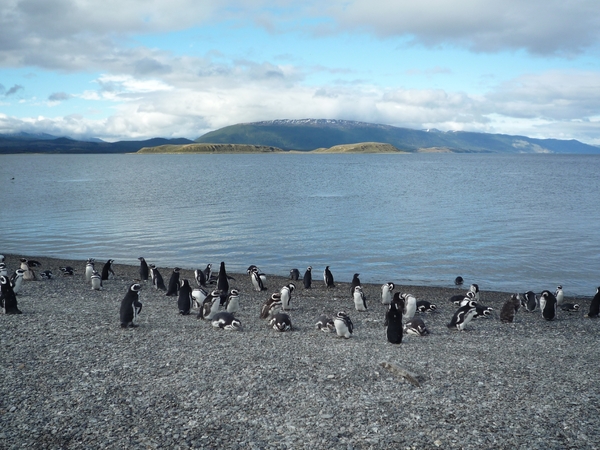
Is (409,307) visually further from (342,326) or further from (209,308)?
(209,308)

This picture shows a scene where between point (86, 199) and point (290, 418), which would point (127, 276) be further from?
point (86, 199)

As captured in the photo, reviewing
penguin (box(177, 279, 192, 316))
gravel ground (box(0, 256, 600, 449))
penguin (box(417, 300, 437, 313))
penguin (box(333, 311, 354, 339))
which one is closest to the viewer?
gravel ground (box(0, 256, 600, 449))

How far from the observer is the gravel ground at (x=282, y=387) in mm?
8641

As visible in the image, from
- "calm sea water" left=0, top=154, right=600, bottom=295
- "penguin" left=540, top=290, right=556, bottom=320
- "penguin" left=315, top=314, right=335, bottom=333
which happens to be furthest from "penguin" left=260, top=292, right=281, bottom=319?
"calm sea water" left=0, top=154, right=600, bottom=295

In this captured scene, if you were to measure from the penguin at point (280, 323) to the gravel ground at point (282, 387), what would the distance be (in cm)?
36

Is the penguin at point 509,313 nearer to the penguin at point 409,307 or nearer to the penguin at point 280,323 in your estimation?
the penguin at point 409,307

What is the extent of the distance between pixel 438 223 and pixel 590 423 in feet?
119

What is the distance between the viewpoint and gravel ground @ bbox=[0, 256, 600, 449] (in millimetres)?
8641

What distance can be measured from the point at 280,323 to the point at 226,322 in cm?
159

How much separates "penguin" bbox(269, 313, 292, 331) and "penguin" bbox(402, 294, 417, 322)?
14.2ft

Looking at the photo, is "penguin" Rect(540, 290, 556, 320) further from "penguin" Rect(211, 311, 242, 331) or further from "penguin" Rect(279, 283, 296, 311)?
"penguin" Rect(211, 311, 242, 331)

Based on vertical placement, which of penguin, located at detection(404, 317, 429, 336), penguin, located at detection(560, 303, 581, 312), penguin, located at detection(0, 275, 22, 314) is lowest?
penguin, located at detection(560, 303, 581, 312)

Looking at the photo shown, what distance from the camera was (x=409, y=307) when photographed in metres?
17.4

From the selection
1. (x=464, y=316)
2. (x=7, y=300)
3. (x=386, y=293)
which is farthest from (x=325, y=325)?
(x=7, y=300)
